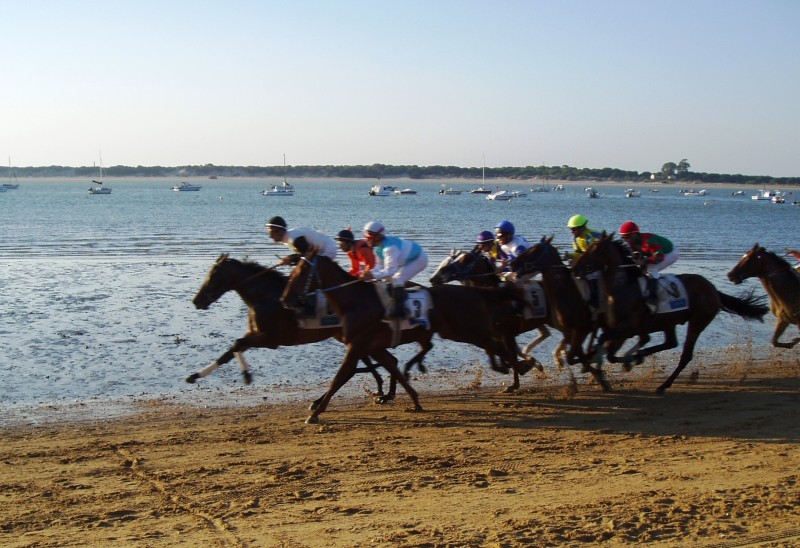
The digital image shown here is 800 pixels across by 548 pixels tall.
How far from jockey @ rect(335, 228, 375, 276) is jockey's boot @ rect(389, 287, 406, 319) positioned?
0.72m

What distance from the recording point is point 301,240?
1078 cm

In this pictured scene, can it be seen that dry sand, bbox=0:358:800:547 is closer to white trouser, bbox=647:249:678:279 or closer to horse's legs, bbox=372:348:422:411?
horse's legs, bbox=372:348:422:411

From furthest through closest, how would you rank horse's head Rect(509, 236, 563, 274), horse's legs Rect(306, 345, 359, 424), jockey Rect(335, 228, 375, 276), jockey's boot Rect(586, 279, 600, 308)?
1. jockey's boot Rect(586, 279, 600, 308)
2. horse's head Rect(509, 236, 563, 274)
3. jockey Rect(335, 228, 375, 276)
4. horse's legs Rect(306, 345, 359, 424)

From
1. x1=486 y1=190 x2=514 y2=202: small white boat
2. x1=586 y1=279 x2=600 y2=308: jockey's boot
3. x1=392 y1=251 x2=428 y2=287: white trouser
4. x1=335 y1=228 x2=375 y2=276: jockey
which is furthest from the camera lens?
x1=486 y1=190 x2=514 y2=202: small white boat

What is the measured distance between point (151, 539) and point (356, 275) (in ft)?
17.6

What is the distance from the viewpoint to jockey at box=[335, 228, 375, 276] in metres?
11.6

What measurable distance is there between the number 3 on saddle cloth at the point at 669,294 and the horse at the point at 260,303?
3991 millimetres

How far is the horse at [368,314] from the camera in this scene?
10641 mm

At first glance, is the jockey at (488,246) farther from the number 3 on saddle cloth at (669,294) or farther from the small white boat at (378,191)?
the small white boat at (378,191)

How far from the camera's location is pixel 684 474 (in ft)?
26.8

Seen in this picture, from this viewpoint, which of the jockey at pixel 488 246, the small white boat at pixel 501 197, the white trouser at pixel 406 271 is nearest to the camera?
the white trouser at pixel 406 271

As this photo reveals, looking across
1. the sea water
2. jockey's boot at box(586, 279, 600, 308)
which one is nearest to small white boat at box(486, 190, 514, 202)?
the sea water

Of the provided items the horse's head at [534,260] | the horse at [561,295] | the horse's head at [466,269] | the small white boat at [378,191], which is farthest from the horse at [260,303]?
the small white boat at [378,191]

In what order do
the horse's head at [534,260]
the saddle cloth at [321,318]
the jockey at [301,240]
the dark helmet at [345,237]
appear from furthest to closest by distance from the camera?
the horse's head at [534,260]
the dark helmet at [345,237]
the saddle cloth at [321,318]
the jockey at [301,240]
